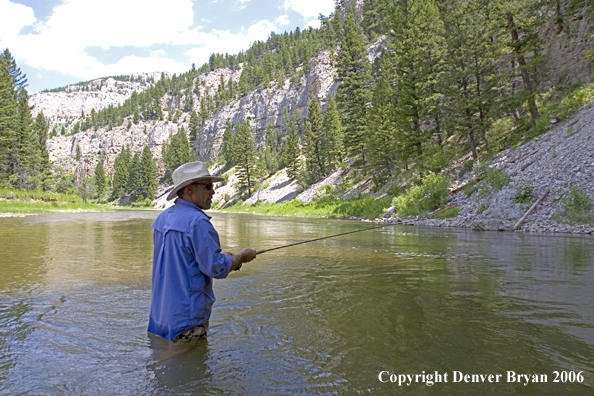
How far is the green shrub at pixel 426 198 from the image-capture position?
73.2 ft

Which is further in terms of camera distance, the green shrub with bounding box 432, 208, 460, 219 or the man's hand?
the green shrub with bounding box 432, 208, 460, 219

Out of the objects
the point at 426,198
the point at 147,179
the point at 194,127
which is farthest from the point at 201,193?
the point at 194,127

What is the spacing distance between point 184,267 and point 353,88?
4368cm

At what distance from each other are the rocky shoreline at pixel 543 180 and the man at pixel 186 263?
1511cm

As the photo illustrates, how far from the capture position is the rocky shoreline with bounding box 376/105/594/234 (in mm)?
15062

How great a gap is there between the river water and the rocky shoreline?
7.70 m

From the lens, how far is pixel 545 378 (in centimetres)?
303

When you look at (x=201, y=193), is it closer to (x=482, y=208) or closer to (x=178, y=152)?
(x=482, y=208)

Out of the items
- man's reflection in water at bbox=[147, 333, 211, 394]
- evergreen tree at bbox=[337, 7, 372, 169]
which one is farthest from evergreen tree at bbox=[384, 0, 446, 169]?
man's reflection in water at bbox=[147, 333, 211, 394]

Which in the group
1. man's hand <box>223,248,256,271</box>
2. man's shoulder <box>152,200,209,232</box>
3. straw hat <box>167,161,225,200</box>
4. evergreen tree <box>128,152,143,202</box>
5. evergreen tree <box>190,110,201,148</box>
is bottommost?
man's hand <box>223,248,256,271</box>

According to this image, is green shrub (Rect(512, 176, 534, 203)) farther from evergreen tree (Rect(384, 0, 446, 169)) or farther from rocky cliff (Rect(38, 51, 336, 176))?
rocky cliff (Rect(38, 51, 336, 176))

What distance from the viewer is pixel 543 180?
53.7 feet

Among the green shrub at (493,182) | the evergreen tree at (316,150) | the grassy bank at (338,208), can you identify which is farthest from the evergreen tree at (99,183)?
the green shrub at (493,182)

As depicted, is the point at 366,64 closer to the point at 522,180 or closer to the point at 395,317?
the point at 522,180
